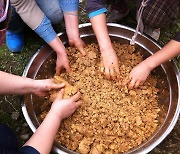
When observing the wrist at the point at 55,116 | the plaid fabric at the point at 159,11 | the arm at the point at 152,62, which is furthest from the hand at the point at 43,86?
the plaid fabric at the point at 159,11

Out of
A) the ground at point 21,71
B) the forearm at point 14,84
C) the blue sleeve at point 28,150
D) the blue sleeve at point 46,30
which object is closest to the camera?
the blue sleeve at point 28,150

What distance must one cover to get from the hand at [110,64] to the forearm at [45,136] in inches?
12.8

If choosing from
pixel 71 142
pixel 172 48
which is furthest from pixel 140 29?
pixel 71 142

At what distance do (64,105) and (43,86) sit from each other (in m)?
0.13

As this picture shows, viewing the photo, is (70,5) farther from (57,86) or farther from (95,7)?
(57,86)

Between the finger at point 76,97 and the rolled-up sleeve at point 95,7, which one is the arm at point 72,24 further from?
the finger at point 76,97

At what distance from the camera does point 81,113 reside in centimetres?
144

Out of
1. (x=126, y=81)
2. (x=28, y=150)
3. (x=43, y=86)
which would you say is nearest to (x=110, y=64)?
(x=126, y=81)

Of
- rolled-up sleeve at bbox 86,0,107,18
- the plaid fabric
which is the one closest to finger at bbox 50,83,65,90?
rolled-up sleeve at bbox 86,0,107,18

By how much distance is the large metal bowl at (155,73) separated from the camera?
1.38 meters

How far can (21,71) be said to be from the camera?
1.83m

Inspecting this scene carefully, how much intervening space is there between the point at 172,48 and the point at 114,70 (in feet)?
0.90

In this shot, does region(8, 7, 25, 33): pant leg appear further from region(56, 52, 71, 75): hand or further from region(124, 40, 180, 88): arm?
region(124, 40, 180, 88): arm

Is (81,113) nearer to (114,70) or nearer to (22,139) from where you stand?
(114,70)
